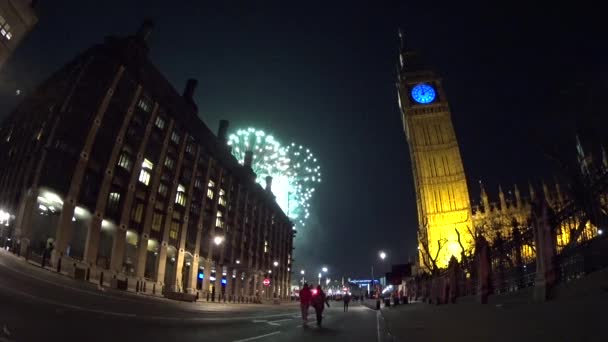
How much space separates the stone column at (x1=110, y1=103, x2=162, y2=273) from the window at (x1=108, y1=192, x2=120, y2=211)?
2.40 feet

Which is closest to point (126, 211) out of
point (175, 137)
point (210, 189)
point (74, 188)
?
point (74, 188)

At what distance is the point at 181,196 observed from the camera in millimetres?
51469

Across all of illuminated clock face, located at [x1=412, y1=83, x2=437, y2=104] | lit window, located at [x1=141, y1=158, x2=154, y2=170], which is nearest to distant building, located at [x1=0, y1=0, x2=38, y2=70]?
lit window, located at [x1=141, y1=158, x2=154, y2=170]

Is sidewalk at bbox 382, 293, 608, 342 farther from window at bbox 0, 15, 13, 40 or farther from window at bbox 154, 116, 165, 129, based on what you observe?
window at bbox 154, 116, 165, 129

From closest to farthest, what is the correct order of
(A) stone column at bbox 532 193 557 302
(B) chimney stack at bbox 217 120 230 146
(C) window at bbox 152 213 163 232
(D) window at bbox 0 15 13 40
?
(A) stone column at bbox 532 193 557 302 → (D) window at bbox 0 15 13 40 → (C) window at bbox 152 213 163 232 → (B) chimney stack at bbox 217 120 230 146

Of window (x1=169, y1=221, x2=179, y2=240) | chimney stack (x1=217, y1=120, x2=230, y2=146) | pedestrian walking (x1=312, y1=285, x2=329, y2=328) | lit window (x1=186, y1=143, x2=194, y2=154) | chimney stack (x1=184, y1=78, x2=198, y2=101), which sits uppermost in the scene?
chimney stack (x1=184, y1=78, x2=198, y2=101)

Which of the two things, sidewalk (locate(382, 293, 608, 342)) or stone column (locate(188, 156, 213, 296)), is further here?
stone column (locate(188, 156, 213, 296))

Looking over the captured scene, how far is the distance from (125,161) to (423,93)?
217ft

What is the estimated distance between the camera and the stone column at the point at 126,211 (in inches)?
1516

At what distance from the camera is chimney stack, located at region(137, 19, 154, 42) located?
46.1 m

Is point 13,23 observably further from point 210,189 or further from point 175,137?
point 210,189

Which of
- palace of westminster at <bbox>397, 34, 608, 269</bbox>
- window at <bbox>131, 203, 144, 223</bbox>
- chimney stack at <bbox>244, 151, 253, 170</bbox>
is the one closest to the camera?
window at <bbox>131, 203, 144, 223</bbox>

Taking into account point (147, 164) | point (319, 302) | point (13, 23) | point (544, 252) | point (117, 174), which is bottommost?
point (319, 302)

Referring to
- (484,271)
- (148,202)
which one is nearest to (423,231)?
(148,202)
